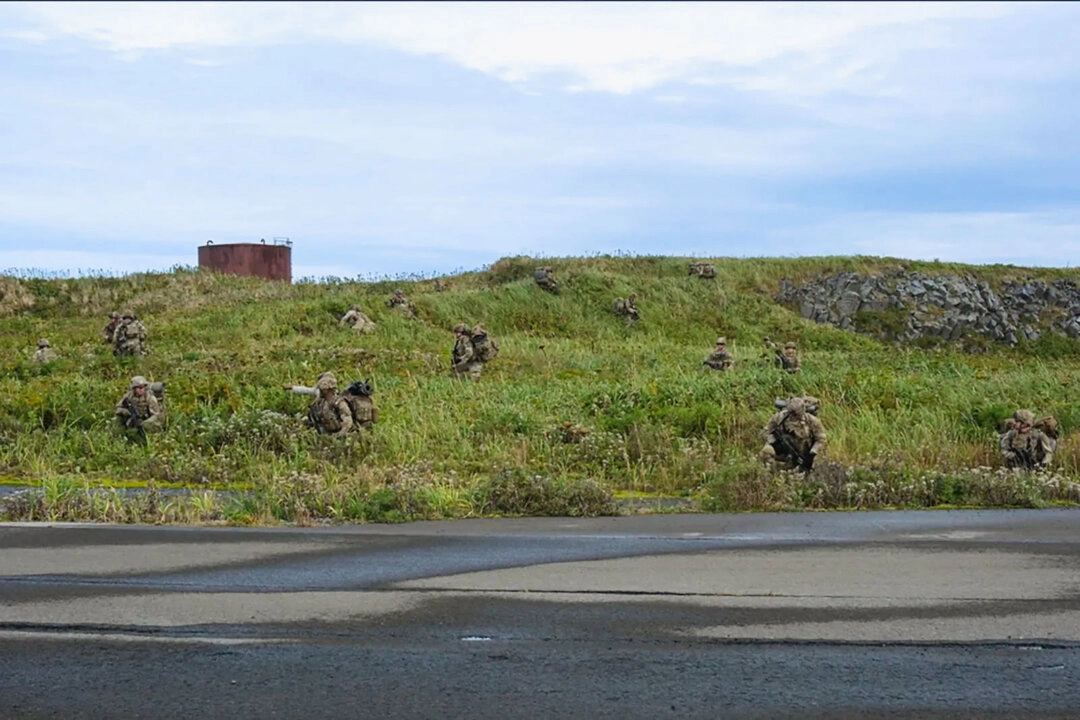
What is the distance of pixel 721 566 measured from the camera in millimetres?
8578

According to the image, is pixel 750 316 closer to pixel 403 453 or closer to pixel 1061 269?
pixel 1061 269

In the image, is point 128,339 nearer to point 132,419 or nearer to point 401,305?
point 401,305

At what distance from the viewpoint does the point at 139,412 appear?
17.2 m

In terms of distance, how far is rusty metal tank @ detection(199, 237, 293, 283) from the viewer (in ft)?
185

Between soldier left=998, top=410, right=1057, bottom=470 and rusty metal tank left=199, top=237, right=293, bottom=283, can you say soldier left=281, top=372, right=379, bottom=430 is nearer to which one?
soldier left=998, top=410, right=1057, bottom=470

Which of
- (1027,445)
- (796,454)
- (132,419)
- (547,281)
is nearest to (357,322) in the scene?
(547,281)

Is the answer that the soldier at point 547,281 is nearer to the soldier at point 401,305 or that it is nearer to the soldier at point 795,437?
the soldier at point 401,305

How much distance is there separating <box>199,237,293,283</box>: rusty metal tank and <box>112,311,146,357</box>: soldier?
28.0 m

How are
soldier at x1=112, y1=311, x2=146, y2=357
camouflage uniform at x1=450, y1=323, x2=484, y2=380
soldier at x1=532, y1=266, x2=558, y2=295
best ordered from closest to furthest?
camouflage uniform at x1=450, y1=323, x2=484, y2=380
soldier at x1=112, y1=311, x2=146, y2=357
soldier at x1=532, y1=266, x2=558, y2=295

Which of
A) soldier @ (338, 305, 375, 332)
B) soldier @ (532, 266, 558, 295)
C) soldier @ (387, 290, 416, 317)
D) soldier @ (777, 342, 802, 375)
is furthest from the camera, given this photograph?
soldier @ (532, 266, 558, 295)

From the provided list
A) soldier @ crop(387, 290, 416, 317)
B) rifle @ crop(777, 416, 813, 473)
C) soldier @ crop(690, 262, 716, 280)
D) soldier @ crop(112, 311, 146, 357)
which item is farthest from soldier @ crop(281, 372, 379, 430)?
soldier @ crop(690, 262, 716, 280)

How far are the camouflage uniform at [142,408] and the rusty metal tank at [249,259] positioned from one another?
39.1m

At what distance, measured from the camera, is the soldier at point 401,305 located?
37194mm

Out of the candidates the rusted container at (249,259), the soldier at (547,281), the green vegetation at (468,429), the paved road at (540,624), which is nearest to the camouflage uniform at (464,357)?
the green vegetation at (468,429)
